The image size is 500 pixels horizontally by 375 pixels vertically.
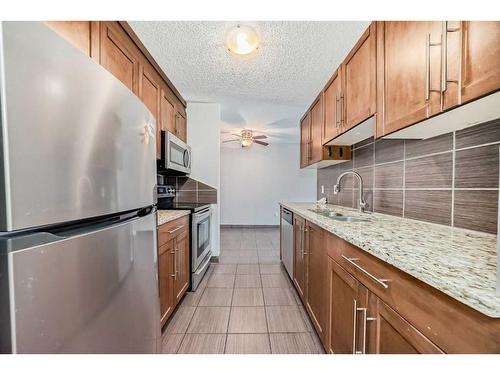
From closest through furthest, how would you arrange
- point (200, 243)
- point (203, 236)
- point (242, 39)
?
point (242, 39) < point (200, 243) < point (203, 236)

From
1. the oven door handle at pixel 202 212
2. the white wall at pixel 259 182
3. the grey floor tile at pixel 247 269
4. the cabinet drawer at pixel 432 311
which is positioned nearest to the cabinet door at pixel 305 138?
the oven door handle at pixel 202 212

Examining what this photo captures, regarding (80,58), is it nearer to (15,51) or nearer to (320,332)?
(15,51)

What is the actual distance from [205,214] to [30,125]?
7.55 feet

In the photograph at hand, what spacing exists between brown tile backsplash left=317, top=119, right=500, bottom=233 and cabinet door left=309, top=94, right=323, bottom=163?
18.8 inches

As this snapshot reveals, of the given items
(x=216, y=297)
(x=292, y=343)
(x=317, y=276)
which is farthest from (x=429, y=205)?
(x=216, y=297)

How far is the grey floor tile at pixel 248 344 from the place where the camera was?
142cm

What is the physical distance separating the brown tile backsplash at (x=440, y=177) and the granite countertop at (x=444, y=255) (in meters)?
0.09

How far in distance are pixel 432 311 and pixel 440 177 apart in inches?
36.8

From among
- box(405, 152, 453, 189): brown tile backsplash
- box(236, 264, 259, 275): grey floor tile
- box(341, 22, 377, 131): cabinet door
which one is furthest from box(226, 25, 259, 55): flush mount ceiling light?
box(236, 264, 259, 275): grey floor tile

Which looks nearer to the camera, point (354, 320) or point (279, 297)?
point (354, 320)

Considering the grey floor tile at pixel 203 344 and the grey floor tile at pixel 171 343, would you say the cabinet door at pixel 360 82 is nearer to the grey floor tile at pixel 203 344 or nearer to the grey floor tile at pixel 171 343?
the grey floor tile at pixel 203 344

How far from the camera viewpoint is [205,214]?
270 cm

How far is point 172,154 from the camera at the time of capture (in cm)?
228

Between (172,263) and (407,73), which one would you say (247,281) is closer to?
(172,263)
